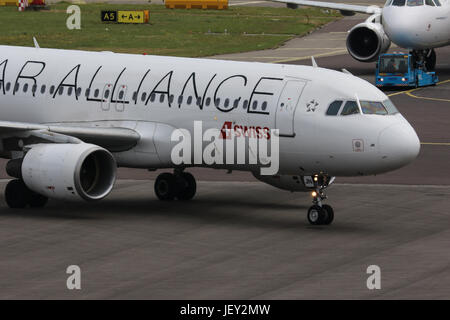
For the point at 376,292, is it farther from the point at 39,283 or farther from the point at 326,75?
the point at 326,75

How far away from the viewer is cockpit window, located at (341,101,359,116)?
31516 mm

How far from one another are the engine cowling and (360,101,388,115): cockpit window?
38966 millimetres

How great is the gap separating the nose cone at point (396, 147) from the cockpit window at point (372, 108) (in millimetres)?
765

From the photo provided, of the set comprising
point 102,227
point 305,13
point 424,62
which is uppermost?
point 305,13

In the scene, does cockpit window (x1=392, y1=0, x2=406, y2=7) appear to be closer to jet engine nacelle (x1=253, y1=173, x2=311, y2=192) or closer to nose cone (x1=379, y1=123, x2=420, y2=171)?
jet engine nacelle (x1=253, y1=173, x2=311, y2=192)

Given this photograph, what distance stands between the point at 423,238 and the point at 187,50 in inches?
2146

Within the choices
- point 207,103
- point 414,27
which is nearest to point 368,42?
A: point 414,27

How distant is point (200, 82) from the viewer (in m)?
34.0

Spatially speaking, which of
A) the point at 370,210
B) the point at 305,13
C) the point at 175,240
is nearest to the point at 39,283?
the point at 175,240

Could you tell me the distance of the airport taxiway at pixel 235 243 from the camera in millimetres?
25438
